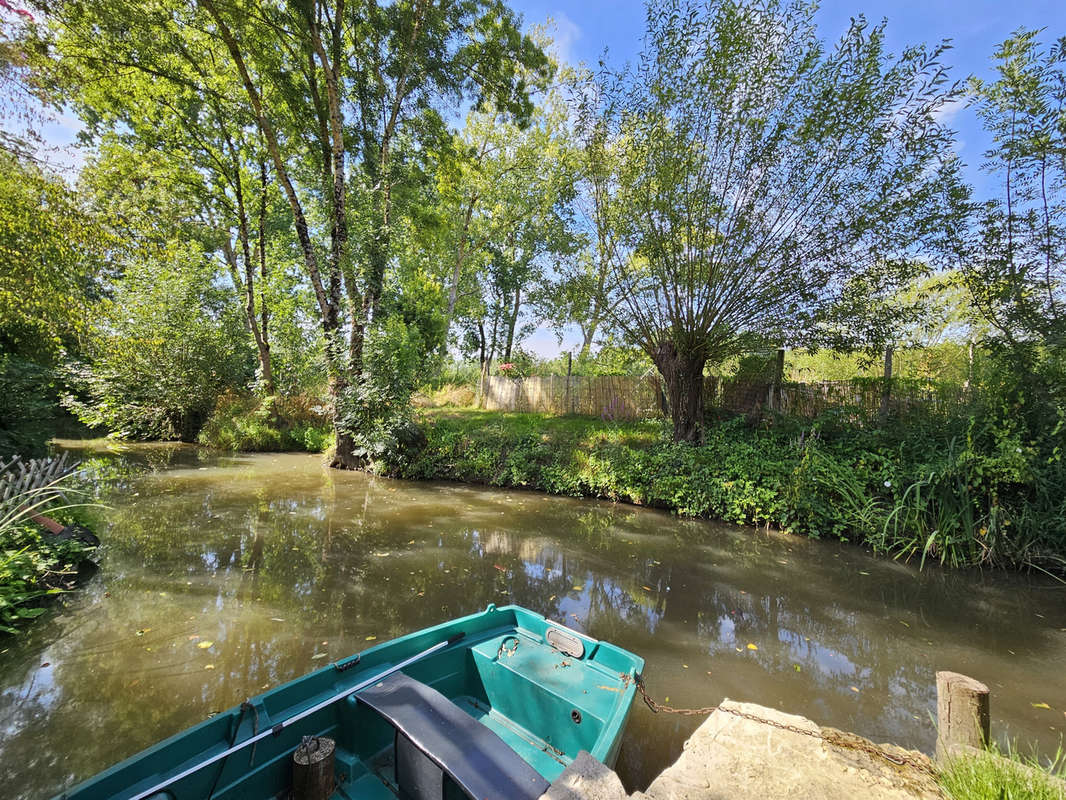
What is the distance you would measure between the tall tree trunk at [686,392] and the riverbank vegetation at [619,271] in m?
0.06

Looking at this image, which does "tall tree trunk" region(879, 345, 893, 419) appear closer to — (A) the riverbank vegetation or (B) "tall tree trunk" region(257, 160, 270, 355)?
(A) the riverbank vegetation

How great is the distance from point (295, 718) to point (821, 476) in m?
7.87

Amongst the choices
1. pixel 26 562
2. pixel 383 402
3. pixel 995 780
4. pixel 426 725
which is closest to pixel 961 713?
pixel 995 780

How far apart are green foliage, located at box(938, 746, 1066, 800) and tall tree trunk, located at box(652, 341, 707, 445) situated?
7.78m

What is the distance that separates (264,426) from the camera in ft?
44.7

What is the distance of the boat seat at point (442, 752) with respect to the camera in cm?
157

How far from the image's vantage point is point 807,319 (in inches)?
319

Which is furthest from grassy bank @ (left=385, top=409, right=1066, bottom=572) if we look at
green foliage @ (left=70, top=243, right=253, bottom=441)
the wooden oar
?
green foliage @ (left=70, top=243, right=253, bottom=441)

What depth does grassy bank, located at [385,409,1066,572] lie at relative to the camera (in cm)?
567

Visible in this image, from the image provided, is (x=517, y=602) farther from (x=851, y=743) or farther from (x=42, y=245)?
(x=42, y=245)

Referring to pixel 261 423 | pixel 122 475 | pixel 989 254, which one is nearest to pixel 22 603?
pixel 122 475

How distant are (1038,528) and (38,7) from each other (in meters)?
15.2

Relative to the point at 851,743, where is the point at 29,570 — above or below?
below

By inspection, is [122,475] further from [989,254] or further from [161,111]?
[989,254]
